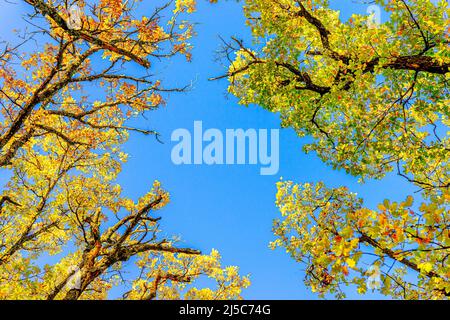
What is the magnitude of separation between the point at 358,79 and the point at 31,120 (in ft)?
29.4

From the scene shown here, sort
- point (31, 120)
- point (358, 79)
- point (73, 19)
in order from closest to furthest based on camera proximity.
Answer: point (73, 19)
point (358, 79)
point (31, 120)

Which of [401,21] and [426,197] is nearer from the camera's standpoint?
[401,21]

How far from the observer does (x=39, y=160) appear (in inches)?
590

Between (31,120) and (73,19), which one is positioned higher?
(73,19)

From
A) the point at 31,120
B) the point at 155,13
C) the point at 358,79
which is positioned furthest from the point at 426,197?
the point at 31,120

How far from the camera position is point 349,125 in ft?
33.4

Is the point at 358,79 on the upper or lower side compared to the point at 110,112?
lower

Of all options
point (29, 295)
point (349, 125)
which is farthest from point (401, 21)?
point (29, 295)

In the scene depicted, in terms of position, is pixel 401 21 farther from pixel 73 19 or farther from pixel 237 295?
pixel 237 295
